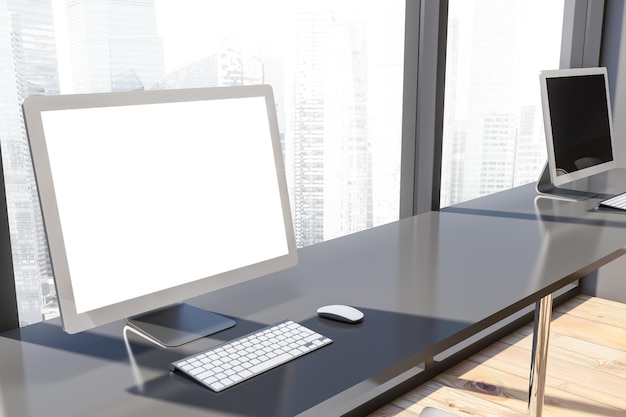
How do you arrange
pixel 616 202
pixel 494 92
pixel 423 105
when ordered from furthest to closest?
pixel 494 92, pixel 423 105, pixel 616 202

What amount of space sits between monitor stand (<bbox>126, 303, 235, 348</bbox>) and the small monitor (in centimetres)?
115

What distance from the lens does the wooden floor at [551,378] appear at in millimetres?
1872

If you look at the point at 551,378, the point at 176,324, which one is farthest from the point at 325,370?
the point at 551,378

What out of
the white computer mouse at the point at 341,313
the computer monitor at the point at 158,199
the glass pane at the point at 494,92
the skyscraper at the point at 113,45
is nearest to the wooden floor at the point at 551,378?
the glass pane at the point at 494,92

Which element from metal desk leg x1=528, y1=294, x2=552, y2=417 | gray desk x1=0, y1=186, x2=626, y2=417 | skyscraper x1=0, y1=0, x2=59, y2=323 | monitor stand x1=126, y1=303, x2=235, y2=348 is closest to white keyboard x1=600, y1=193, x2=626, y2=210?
gray desk x1=0, y1=186, x2=626, y2=417

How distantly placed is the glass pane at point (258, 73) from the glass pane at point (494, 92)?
0.98 ft

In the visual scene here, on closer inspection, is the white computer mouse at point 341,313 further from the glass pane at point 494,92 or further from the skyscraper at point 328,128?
the glass pane at point 494,92

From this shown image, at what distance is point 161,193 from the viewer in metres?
0.97

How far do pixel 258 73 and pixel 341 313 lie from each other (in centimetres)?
72

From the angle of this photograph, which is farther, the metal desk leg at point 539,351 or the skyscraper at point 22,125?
the metal desk leg at point 539,351

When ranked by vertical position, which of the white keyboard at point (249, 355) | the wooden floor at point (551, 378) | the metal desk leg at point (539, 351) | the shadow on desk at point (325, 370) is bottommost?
the wooden floor at point (551, 378)

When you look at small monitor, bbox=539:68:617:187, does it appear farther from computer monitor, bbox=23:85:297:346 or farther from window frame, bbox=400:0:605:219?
computer monitor, bbox=23:85:297:346

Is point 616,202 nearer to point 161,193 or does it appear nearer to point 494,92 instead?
point 494,92

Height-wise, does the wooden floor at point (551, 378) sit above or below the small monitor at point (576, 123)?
below
